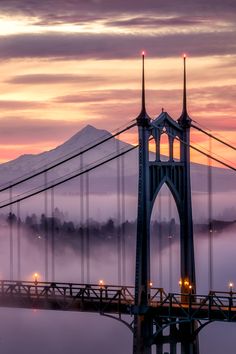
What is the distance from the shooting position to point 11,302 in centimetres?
11762

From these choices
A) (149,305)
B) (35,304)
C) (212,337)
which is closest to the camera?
(149,305)

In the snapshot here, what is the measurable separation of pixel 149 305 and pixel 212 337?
3360 inches

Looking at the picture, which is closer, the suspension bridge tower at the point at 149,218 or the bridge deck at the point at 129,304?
the bridge deck at the point at 129,304

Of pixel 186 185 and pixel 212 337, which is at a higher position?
pixel 186 185

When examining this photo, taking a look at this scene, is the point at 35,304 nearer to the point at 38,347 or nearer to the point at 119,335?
the point at 38,347

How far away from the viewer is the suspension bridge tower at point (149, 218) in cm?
10925

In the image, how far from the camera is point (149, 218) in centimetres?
11038

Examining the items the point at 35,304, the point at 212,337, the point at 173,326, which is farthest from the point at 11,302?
the point at 212,337

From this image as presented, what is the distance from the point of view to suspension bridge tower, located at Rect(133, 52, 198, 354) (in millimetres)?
109250

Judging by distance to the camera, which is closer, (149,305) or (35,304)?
(149,305)

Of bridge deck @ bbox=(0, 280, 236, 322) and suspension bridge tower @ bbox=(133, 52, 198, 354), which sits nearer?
bridge deck @ bbox=(0, 280, 236, 322)

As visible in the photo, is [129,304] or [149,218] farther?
[129,304]

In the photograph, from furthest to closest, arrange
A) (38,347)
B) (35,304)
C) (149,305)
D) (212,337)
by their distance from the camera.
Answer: (212,337), (38,347), (35,304), (149,305)

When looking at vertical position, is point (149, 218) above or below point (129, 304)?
above
